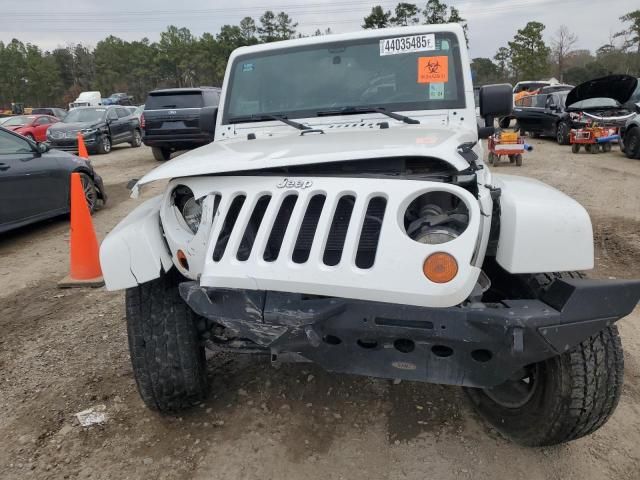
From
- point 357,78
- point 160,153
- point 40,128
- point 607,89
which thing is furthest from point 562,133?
point 40,128

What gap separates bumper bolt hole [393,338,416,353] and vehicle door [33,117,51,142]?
18.9 m

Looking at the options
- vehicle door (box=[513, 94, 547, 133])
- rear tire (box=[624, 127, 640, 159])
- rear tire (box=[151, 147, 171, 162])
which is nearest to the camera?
rear tire (box=[624, 127, 640, 159])

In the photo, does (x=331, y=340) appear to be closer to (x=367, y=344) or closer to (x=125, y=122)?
(x=367, y=344)

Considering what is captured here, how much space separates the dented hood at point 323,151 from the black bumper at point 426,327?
54 cm

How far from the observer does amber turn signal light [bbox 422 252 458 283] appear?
1.84m

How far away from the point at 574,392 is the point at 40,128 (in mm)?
20240

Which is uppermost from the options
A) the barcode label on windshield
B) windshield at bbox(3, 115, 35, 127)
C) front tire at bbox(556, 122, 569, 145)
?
the barcode label on windshield

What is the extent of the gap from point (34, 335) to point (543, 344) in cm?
363

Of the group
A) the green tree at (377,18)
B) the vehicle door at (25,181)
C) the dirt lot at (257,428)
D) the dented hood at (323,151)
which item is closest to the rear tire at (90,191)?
the vehicle door at (25,181)

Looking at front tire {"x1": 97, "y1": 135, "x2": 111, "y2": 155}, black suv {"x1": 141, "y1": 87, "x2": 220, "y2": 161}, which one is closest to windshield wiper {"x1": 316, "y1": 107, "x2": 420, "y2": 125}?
black suv {"x1": 141, "y1": 87, "x2": 220, "y2": 161}

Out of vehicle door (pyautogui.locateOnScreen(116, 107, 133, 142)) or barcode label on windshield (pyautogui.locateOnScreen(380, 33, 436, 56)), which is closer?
barcode label on windshield (pyautogui.locateOnScreen(380, 33, 436, 56))

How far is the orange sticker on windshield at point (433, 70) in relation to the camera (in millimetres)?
3428

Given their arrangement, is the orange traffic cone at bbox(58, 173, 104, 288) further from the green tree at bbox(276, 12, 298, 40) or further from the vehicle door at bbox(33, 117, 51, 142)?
the green tree at bbox(276, 12, 298, 40)

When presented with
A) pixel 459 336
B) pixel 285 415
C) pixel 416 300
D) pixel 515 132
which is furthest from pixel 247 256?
pixel 515 132
